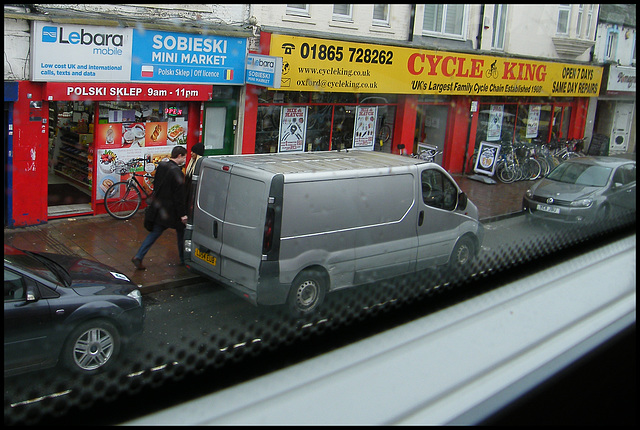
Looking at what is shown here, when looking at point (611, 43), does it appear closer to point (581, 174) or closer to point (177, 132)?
point (581, 174)

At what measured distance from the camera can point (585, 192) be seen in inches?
109

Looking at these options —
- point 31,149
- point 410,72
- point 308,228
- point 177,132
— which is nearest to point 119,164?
point 177,132

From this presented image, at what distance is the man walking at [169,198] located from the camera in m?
3.42

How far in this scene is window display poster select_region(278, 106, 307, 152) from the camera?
5455 mm

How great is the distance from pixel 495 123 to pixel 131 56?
4.52 metres

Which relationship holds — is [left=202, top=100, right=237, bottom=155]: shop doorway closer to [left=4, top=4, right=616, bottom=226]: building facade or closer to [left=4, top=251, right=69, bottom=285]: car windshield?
[left=4, top=4, right=616, bottom=226]: building facade

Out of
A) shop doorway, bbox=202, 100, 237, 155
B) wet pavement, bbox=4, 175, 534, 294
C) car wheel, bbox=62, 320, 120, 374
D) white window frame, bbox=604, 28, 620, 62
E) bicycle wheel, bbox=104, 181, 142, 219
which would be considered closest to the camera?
car wheel, bbox=62, 320, 120, 374

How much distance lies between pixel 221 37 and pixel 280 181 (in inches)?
93.6

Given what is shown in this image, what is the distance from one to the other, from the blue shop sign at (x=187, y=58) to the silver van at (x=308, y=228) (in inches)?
57.0

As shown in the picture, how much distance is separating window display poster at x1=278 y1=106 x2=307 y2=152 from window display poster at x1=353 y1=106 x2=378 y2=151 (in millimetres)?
615

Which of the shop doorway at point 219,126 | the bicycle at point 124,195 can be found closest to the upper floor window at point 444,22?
the shop doorway at point 219,126

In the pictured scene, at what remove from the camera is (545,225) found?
7.28 ft

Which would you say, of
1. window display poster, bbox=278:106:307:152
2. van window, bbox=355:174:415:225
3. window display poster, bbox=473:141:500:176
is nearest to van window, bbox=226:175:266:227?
van window, bbox=355:174:415:225

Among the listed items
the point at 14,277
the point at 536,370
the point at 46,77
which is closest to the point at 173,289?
the point at 14,277
